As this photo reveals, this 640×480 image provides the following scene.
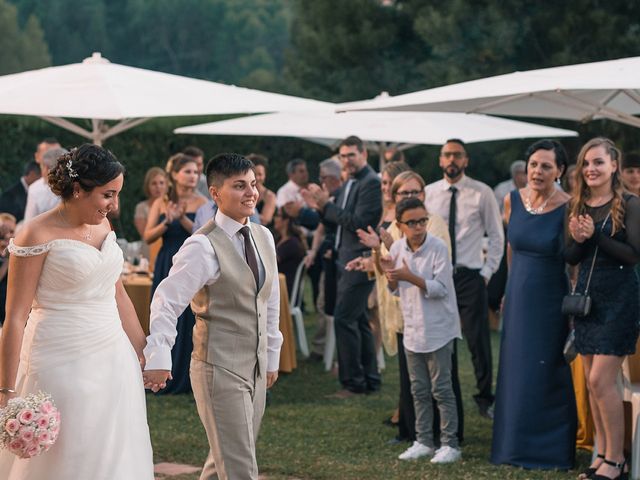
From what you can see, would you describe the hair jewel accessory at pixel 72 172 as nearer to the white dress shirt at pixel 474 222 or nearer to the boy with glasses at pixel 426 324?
the boy with glasses at pixel 426 324

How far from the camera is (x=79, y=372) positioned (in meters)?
4.77

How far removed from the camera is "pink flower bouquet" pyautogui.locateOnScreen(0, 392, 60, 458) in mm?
4379

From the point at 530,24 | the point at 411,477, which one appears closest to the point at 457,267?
the point at 411,477

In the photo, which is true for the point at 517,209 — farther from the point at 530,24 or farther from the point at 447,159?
the point at 530,24

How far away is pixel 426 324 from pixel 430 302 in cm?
14

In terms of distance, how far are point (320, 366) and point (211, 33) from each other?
36822 millimetres

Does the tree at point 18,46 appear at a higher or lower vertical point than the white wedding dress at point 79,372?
higher

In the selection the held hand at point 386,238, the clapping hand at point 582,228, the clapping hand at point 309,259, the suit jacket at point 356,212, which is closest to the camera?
the clapping hand at point 582,228

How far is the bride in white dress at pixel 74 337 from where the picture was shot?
4.68 m

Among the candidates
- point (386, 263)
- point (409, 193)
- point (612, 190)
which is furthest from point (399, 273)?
point (612, 190)

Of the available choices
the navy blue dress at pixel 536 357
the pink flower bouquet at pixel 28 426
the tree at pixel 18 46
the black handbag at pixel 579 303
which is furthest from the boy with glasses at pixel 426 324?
the tree at pixel 18 46

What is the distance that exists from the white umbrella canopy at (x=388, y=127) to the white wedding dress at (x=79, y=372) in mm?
6873

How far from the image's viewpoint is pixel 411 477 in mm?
6836

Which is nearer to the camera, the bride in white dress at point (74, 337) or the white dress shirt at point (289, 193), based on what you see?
the bride in white dress at point (74, 337)
